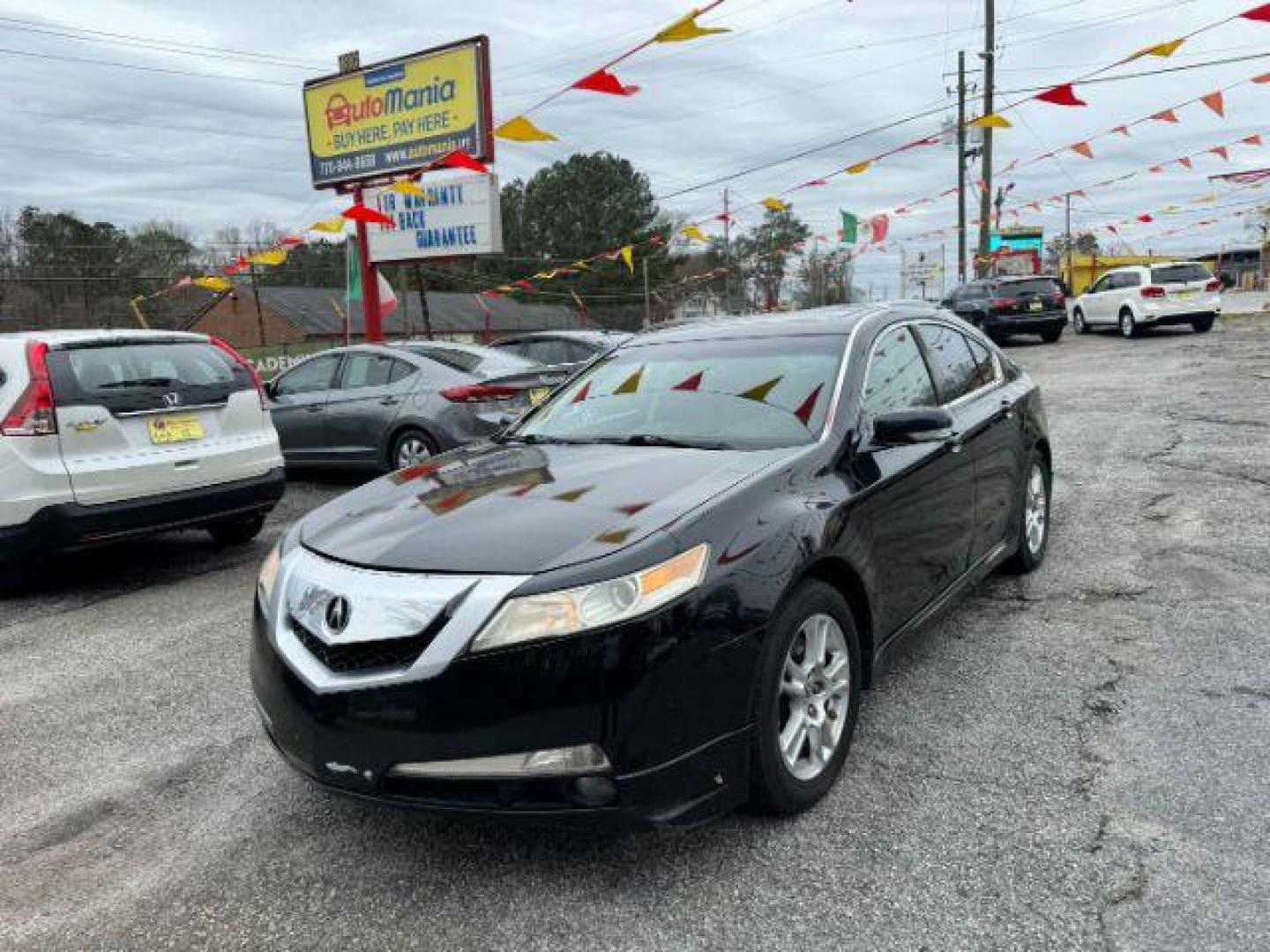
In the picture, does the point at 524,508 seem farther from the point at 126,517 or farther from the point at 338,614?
the point at 126,517

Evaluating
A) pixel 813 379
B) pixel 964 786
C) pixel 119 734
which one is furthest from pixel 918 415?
pixel 119 734

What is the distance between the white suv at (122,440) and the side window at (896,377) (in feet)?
14.0

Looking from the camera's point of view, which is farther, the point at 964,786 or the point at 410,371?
the point at 410,371

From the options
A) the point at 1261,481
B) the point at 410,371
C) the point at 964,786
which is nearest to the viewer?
the point at 964,786

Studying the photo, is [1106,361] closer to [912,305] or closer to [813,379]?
[912,305]

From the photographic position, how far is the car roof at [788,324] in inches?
156

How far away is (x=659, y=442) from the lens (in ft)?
11.5

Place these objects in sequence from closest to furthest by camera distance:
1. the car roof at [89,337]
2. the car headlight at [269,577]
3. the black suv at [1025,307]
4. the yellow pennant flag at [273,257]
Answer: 1. the car headlight at [269,577]
2. the car roof at [89,337]
3. the yellow pennant flag at [273,257]
4. the black suv at [1025,307]

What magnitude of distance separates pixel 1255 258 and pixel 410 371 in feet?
219

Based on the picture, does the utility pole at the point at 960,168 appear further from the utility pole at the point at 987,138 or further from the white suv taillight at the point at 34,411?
the white suv taillight at the point at 34,411

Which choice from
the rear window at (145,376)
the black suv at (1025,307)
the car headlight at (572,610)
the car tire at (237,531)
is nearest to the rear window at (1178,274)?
the black suv at (1025,307)

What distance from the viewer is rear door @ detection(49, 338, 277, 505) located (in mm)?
5430

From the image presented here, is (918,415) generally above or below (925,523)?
above

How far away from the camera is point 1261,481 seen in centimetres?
713
